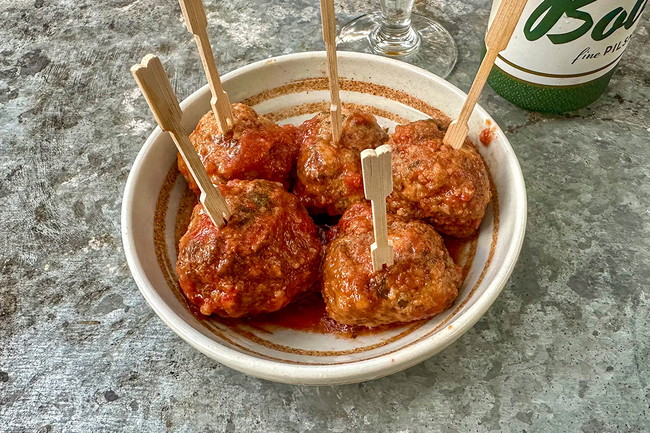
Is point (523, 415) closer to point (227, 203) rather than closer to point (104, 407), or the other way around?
point (227, 203)

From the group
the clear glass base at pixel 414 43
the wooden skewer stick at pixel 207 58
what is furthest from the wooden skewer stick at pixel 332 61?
the clear glass base at pixel 414 43

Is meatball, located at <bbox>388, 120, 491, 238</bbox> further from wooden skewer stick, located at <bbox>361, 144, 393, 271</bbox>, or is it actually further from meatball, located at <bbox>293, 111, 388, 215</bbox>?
wooden skewer stick, located at <bbox>361, 144, 393, 271</bbox>

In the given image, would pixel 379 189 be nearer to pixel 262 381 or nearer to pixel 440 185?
pixel 440 185

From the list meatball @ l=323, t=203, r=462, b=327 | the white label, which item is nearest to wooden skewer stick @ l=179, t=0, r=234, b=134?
meatball @ l=323, t=203, r=462, b=327

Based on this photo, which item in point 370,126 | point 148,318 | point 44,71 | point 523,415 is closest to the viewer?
point 523,415

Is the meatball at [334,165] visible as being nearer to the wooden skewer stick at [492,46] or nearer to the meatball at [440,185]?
the meatball at [440,185]

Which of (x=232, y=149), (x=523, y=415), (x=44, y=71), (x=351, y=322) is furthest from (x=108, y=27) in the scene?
(x=523, y=415)

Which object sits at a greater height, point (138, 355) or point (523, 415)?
point (138, 355)
